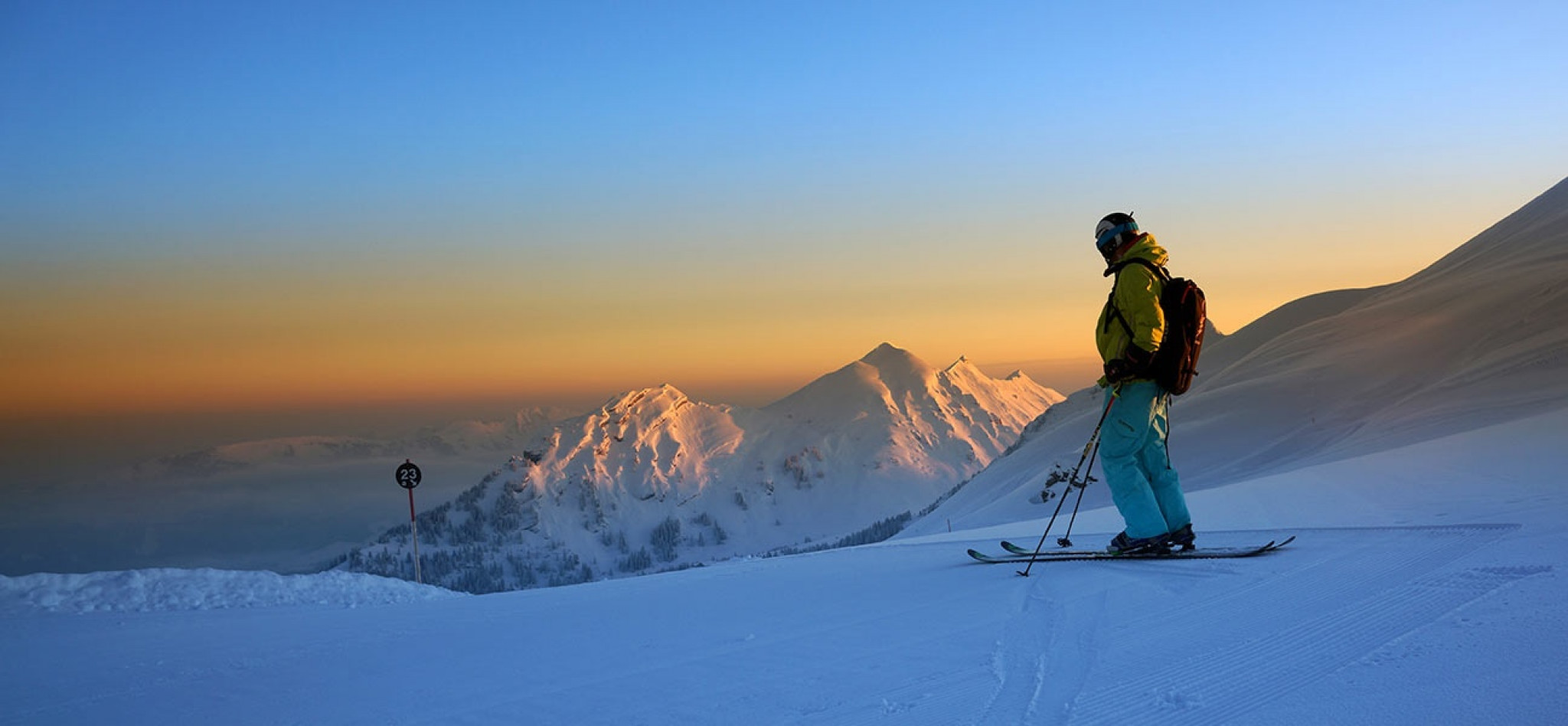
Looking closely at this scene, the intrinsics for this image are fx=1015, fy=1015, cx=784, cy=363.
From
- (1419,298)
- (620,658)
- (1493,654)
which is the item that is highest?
(1419,298)

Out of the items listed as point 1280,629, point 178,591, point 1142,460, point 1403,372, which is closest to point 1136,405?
point 1142,460

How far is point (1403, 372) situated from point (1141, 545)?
23187mm

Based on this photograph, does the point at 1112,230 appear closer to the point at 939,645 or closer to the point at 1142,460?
the point at 1142,460

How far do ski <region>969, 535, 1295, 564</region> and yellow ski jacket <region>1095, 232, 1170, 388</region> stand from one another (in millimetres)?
1296

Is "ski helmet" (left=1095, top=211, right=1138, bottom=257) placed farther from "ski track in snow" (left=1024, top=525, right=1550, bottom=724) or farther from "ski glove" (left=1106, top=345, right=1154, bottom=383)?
"ski track in snow" (left=1024, top=525, right=1550, bottom=724)

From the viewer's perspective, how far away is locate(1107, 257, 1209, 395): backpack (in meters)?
7.52

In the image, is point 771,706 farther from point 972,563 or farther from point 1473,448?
point 1473,448

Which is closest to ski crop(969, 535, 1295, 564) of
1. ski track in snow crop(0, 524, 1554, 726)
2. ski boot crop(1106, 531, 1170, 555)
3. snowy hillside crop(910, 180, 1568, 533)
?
ski boot crop(1106, 531, 1170, 555)

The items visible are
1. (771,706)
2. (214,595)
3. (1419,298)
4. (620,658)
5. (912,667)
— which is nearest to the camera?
(771,706)

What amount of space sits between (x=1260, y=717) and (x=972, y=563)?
4.52 m

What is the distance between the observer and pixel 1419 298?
31.4m

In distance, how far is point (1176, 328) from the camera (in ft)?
24.7

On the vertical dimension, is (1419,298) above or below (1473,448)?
above

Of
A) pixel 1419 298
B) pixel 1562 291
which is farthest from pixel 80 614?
pixel 1419 298
